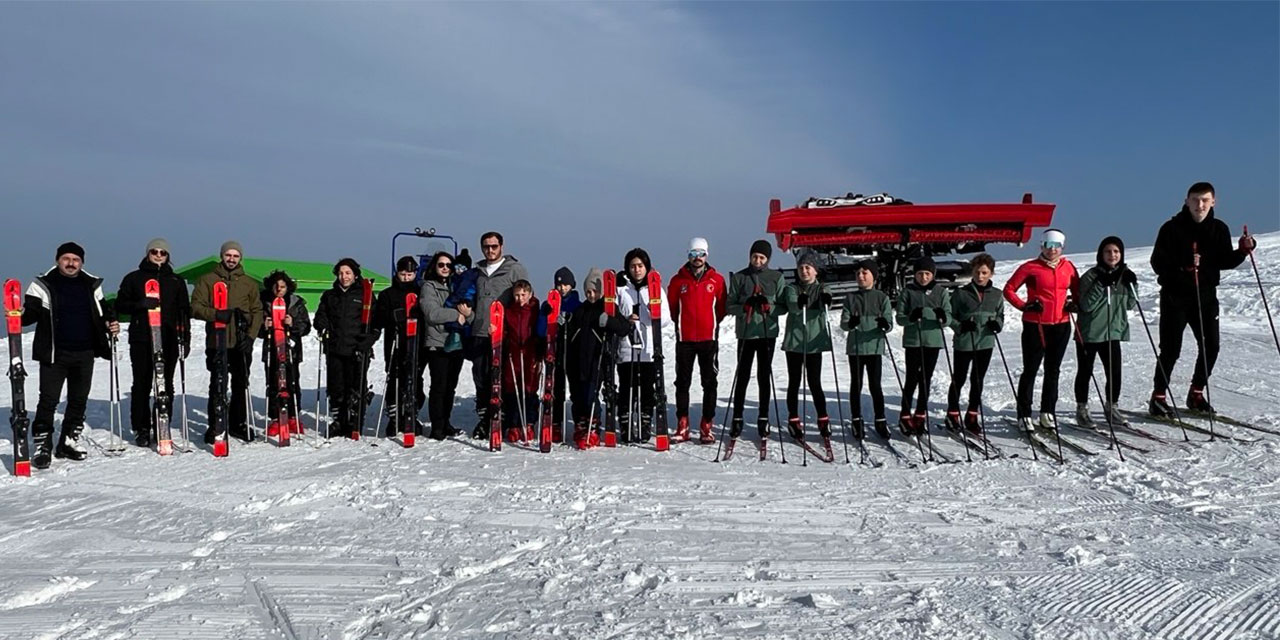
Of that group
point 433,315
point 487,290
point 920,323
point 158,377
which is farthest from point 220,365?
point 920,323

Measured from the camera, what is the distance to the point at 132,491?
4770mm

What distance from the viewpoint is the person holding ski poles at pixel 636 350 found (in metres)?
6.11

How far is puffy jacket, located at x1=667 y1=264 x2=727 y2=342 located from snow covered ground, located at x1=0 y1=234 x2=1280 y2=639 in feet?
3.15

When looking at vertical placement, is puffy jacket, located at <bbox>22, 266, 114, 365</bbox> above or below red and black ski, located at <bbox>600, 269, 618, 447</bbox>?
above

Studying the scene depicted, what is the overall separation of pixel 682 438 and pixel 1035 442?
253 centimetres

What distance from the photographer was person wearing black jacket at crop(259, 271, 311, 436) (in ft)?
20.9

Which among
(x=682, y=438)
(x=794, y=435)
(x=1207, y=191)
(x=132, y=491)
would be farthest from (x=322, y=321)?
(x=1207, y=191)

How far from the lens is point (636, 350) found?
20.0 ft

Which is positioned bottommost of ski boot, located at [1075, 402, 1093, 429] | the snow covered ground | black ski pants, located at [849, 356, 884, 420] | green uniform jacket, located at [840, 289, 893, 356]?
the snow covered ground

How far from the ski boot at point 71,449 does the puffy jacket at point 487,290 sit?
9.46ft

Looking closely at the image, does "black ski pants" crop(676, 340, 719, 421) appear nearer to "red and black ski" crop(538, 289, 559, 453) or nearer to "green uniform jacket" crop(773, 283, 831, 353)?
"green uniform jacket" crop(773, 283, 831, 353)

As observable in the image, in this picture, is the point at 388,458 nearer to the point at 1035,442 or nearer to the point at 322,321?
the point at 322,321

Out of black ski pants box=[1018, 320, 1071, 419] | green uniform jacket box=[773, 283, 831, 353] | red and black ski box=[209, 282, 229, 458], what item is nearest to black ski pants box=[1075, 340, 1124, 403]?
black ski pants box=[1018, 320, 1071, 419]

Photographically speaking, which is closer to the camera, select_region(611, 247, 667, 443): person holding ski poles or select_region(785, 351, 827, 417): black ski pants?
select_region(785, 351, 827, 417): black ski pants
